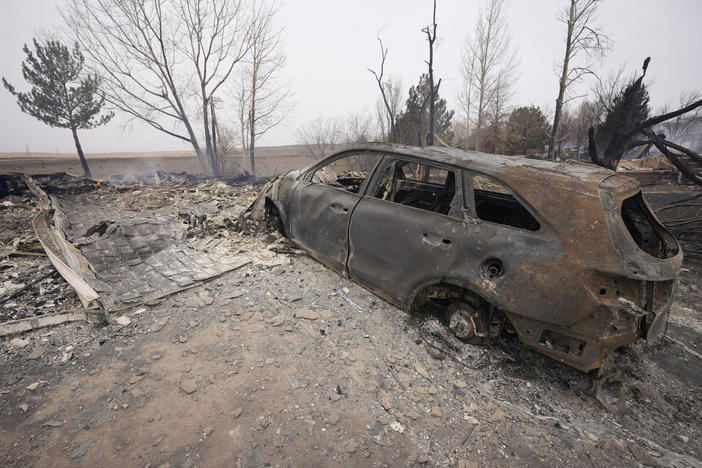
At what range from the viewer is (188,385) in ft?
6.31

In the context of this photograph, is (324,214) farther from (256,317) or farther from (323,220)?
(256,317)

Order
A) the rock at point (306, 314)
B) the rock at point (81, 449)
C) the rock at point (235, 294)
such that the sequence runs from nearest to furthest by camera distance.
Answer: the rock at point (81, 449), the rock at point (306, 314), the rock at point (235, 294)

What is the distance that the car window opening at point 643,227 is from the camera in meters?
2.08

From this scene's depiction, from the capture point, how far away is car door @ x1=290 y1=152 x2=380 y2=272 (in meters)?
3.01

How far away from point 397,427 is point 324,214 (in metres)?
2.13

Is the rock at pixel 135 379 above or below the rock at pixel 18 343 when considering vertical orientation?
below

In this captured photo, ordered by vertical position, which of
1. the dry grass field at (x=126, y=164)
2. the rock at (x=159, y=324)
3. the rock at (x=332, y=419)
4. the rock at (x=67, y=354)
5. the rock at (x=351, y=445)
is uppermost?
Result: the dry grass field at (x=126, y=164)

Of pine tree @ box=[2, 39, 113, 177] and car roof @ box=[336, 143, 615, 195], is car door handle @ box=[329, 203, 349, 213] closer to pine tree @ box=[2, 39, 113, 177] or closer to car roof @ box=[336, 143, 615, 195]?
car roof @ box=[336, 143, 615, 195]

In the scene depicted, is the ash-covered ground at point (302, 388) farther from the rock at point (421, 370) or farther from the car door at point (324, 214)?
the car door at point (324, 214)

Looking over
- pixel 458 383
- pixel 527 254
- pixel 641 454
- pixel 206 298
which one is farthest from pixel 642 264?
pixel 206 298

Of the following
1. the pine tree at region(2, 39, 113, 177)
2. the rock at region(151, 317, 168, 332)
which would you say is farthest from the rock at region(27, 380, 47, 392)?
the pine tree at region(2, 39, 113, 177)

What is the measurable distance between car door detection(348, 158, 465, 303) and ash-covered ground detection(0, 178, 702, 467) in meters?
0.40

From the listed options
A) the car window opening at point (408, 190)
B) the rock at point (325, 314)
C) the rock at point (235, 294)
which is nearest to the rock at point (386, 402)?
the rock at point (325, 314)

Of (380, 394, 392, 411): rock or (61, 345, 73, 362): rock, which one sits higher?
(61, 345, 73, 362): rock
